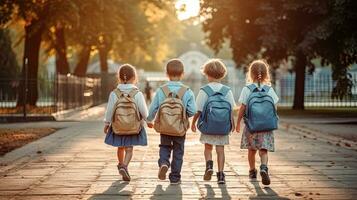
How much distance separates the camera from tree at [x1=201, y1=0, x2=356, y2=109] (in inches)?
918

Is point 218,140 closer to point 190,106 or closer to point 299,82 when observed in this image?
point 190,106

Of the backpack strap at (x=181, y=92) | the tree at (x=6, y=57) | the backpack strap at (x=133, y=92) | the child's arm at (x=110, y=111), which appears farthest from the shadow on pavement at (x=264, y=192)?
the tree at (x=6, y=57)

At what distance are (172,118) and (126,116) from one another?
0.63 meters

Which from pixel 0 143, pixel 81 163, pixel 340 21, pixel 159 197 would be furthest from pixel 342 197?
pixel 340 21

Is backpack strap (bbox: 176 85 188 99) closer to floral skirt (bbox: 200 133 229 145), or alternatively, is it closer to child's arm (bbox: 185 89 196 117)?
child's arm (bbox: 185 89 196 117)

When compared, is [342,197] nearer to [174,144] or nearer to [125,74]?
[174,144]

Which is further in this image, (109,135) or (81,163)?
(81,163)

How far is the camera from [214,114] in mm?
8320

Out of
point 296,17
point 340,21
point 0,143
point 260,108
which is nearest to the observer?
point 260,108

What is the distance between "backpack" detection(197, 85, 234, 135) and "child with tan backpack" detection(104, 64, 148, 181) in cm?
77

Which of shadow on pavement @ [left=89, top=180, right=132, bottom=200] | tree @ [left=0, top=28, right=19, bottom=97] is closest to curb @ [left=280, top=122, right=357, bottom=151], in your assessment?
shadow on pavement @ [left=89, top=180, right=132, bottom=200]

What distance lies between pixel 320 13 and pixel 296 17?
11.8ft

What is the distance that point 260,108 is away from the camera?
843 cm

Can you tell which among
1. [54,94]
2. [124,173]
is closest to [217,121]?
[124,173]
